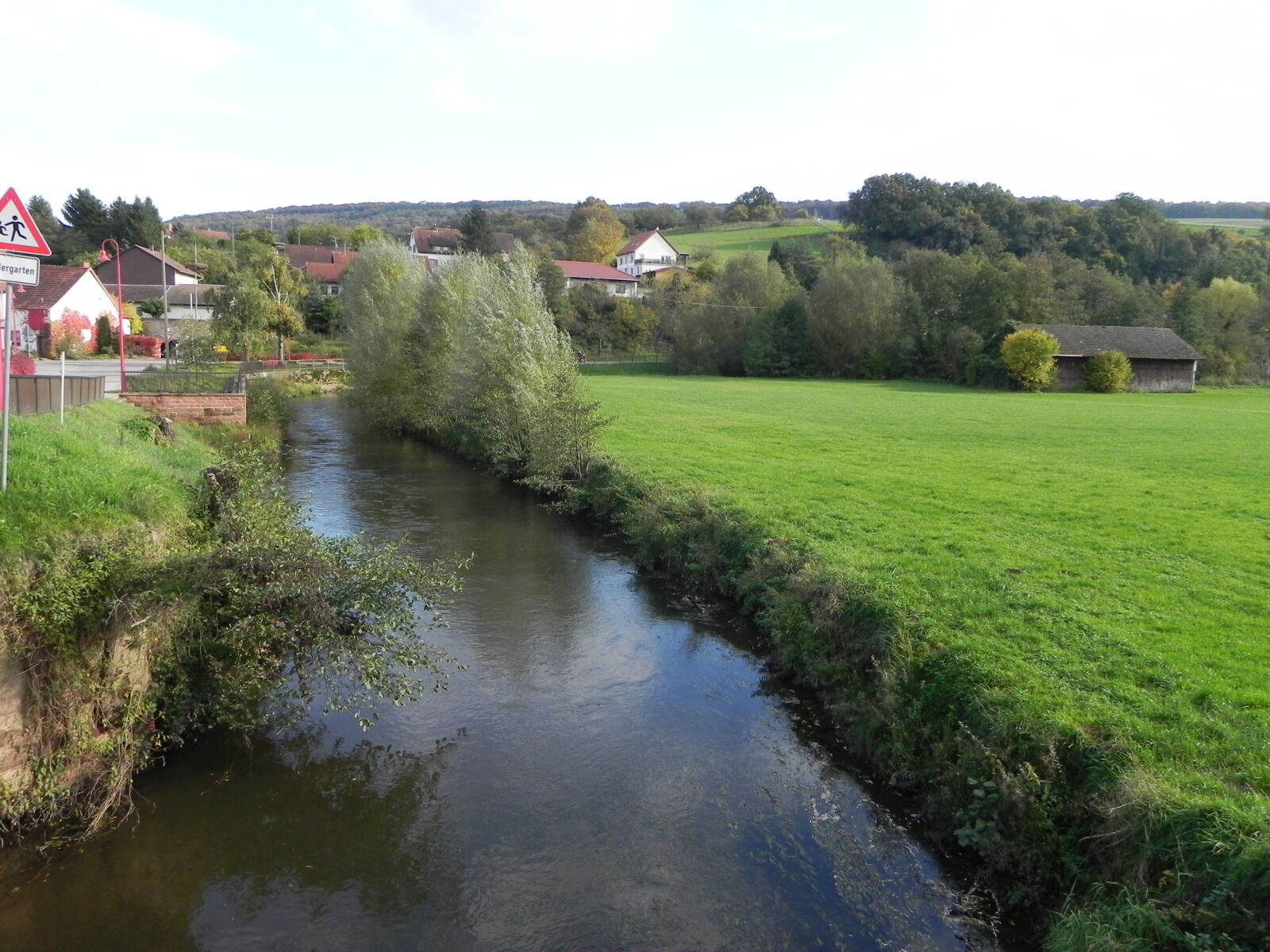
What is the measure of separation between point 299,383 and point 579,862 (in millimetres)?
46017

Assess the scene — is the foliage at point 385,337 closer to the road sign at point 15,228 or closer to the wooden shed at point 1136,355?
the road sign at point 15,228

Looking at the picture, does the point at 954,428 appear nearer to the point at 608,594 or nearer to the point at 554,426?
the point at 554,426

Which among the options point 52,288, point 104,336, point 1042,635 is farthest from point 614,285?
point 1042,635

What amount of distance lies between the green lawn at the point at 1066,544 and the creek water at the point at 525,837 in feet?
7.59

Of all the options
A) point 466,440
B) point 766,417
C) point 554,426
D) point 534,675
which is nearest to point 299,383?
point 466,440

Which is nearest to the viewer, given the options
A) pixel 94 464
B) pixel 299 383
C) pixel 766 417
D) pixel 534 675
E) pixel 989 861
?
pixel 989 861

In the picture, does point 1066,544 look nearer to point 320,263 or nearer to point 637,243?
point 637,243

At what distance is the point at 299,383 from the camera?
1912 inches

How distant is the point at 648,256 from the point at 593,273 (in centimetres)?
1348

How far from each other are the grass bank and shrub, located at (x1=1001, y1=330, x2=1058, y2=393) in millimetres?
31898

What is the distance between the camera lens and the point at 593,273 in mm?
98000

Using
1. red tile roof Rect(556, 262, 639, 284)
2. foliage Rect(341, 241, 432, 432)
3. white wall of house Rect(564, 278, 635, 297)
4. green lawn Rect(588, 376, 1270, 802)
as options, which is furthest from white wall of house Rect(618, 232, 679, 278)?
green lawn Rect(588, 376, 1270, 802)

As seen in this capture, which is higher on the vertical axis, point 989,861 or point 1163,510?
point 1163,510

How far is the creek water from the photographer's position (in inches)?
267
